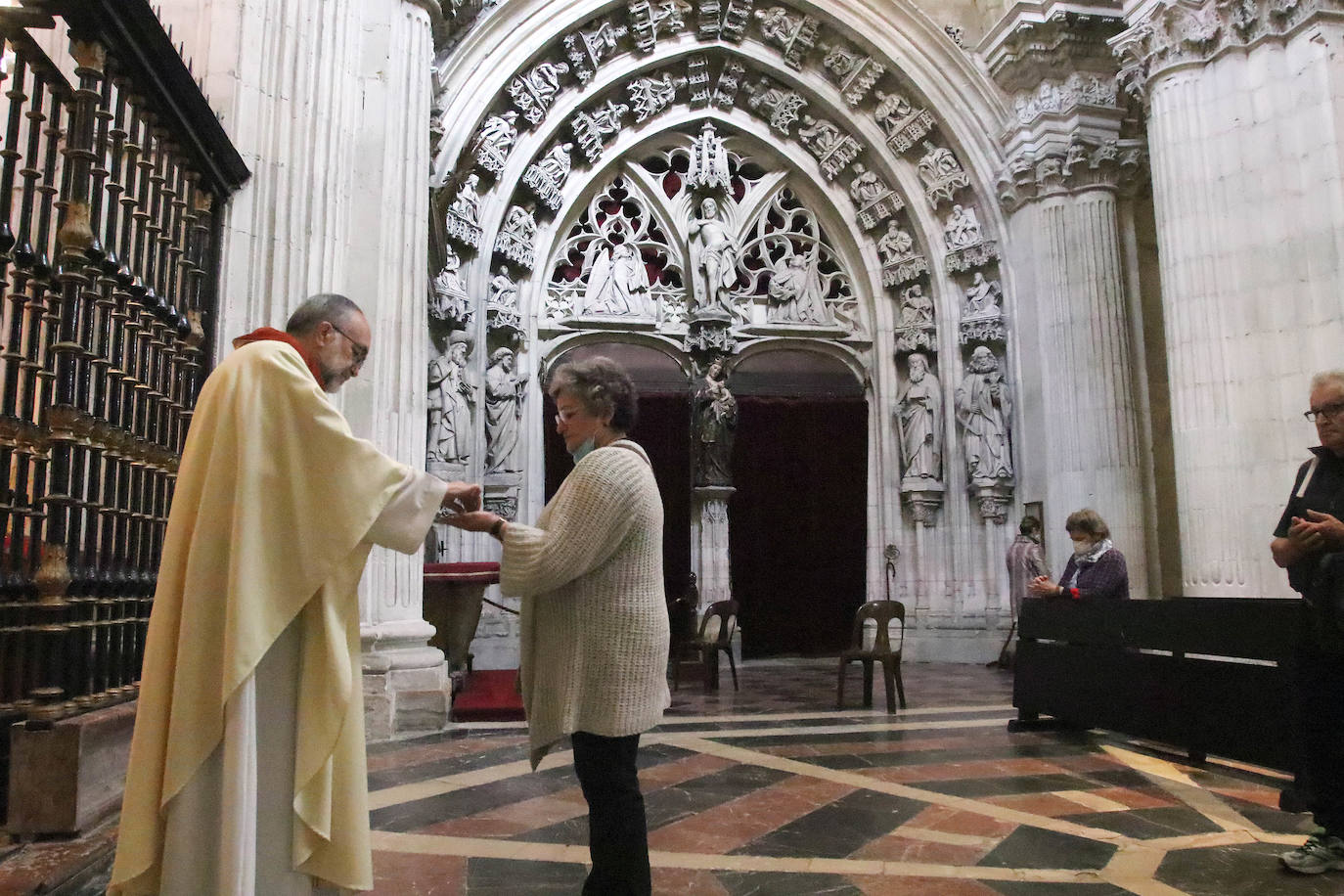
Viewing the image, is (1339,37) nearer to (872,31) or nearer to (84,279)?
(872,31)

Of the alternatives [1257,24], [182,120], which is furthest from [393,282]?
[1257,24]

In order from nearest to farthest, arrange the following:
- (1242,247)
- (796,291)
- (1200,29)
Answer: (1242,247), (1200,29), (796,291)

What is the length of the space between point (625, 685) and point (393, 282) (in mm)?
3764

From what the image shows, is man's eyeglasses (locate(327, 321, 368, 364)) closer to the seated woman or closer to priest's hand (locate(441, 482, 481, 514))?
priest's hand (locate(441, 482, 481, 514))

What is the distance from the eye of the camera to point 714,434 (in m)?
9.89

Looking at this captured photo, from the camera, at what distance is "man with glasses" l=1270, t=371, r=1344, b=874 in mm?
2525

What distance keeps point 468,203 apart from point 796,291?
13.8 feet

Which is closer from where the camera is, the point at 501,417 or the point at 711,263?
the point at 501,417

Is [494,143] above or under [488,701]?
above

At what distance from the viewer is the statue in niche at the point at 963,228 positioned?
10.0 metres

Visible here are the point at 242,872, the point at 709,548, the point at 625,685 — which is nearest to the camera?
the point at 242,872

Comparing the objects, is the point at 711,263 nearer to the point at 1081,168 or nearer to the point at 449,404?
the point at 449,404

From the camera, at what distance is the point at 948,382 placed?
10.1 metres

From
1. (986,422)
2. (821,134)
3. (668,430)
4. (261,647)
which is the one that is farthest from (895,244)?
(261,647)
